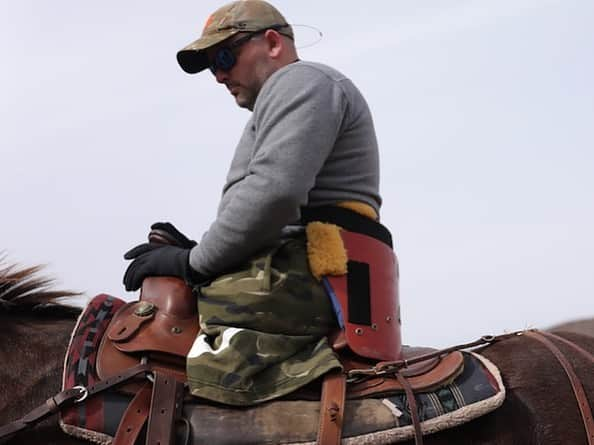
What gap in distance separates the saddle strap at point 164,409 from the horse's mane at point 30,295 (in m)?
0.76

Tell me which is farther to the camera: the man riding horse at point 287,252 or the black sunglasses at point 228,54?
the black sunglasses at point 228,54

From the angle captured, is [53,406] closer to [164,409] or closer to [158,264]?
[164,409]

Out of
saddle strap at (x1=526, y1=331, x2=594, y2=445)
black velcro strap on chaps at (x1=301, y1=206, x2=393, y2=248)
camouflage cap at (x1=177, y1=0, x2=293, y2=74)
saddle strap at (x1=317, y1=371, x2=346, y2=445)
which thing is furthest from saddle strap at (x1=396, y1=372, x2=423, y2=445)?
camouflage cap at (x1=177, y1=0, x2=293, y2=74)

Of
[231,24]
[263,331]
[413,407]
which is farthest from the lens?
[231,24]

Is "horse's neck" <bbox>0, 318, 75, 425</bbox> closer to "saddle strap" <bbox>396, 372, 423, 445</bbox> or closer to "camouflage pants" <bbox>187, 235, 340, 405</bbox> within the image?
"camouflage pants" <bbox>187, 235, 340, 405</bbox>

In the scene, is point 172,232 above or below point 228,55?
below

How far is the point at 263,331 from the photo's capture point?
3.59 metres

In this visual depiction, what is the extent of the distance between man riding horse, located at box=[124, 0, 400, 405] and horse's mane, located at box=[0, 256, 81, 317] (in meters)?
0.39

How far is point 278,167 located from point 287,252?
0.39 m

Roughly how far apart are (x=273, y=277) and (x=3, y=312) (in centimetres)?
123

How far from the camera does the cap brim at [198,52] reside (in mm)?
3967

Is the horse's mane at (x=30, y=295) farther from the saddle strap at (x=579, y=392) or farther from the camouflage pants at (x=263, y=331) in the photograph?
the saddle strap at (x=579, y=392)

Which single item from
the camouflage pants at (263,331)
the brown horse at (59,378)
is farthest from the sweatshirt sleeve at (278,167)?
the brown horse at (59,378)

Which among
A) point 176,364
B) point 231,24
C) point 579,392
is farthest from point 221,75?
point 579,392
